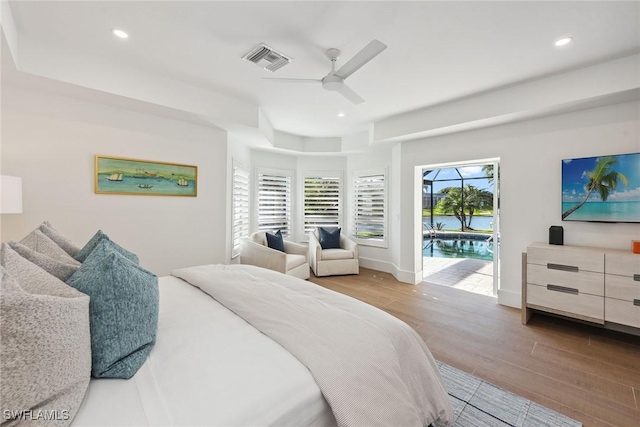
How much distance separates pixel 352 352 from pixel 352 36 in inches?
95.5

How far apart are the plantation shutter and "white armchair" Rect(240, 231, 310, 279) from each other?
1.56 m

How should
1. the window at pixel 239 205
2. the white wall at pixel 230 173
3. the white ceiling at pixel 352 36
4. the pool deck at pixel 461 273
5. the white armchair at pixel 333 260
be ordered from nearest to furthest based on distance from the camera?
the white ceiling at pixel 352 36 → the white wall at pixel 230 173 → the pool deck at pixel 461 273 → the window at pixel 239 205 → the white armchair at pixel 333 260

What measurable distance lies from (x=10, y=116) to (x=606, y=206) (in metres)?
6.19

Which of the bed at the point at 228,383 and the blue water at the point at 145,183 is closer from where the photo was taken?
the bed at the point at 228,383

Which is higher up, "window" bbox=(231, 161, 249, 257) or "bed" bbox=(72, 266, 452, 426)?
"window" bbox=(231, 161, 249, 257)

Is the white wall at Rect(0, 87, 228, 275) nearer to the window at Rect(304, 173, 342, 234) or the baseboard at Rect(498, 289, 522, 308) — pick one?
the window at Rect(304, 173, 342, 234)

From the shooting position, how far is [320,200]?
Result: 5.98 metres

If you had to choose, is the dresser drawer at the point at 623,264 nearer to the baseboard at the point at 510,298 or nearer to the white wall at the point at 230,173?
the baseboard at the point at 510,298

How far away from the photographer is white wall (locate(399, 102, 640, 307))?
286 cm

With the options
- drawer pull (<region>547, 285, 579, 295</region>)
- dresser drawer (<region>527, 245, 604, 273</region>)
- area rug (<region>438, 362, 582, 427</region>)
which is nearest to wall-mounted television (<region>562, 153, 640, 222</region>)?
dresser drawer (<region>527, 245, 604, 273</region>)

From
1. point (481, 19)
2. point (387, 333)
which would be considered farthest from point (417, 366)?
point (481, 19)

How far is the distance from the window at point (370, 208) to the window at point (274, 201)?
150 cm

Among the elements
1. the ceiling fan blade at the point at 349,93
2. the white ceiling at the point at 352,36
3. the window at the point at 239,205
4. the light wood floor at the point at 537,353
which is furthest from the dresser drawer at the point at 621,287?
the window at the point at 239,205

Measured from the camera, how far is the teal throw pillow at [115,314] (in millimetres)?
961
